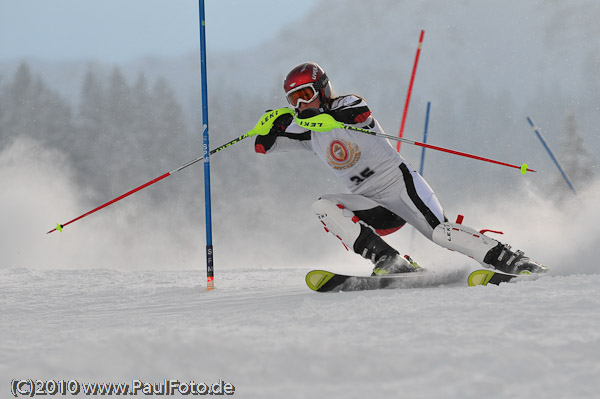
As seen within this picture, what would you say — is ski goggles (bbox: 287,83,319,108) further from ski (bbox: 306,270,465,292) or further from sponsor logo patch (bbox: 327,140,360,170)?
ski (bbox: 306,270,465,292)

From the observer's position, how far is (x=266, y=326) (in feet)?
6.51

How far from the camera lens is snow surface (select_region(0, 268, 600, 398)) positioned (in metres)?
1.30

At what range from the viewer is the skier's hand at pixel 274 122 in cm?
407

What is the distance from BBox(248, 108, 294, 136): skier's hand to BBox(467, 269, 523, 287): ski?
1.74m

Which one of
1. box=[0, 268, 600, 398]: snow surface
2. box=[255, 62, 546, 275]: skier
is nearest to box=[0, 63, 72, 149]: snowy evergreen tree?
box=[255, 62, 546, 275]: skier

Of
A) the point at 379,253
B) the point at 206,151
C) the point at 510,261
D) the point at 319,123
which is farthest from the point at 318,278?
the point at 206,151

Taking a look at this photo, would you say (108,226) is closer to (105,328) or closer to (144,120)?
(144,120)

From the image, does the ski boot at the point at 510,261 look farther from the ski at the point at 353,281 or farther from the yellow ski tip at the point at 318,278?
the yellow ski tip at the point at 318,278

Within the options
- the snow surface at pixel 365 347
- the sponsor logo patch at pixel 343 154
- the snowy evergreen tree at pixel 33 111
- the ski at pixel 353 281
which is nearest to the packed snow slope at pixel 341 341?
the snow surface at pixel 365 347

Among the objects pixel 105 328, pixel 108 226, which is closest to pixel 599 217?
pixel 105 328

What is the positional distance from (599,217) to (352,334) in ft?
10.1

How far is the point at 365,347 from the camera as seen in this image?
4.98ft

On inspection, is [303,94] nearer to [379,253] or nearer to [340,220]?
[340,220]

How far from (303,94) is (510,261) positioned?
1687 mm
